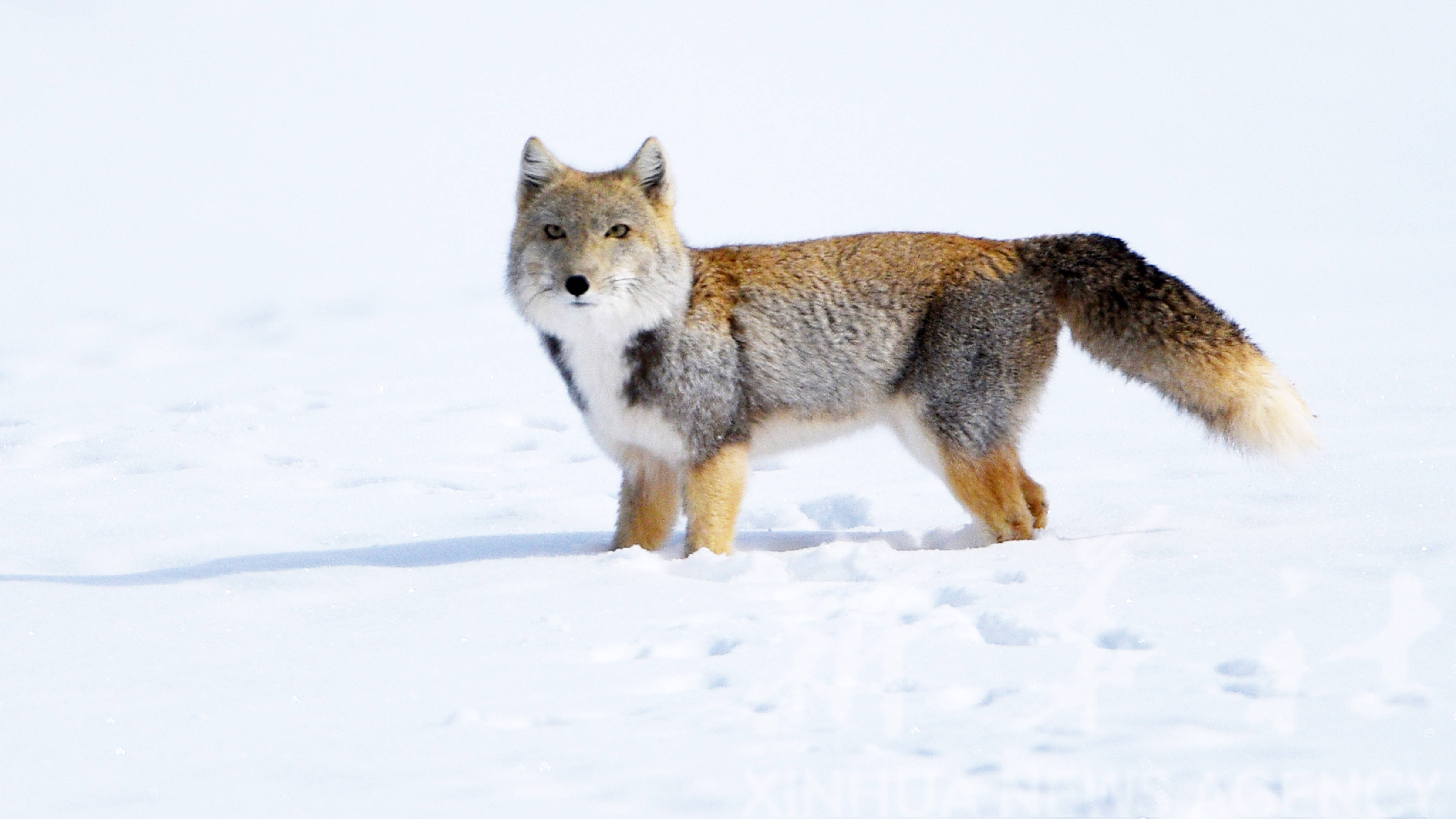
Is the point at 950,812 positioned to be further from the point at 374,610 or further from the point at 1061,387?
the point at 1061,387

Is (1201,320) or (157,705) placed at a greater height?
(1201,320)

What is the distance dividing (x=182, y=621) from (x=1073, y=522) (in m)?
4.81

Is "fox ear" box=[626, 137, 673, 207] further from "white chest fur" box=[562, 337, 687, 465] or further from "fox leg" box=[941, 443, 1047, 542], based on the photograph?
"fox leg" box=[941, 443, 1047, 542]

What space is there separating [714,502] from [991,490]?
4.95 feet

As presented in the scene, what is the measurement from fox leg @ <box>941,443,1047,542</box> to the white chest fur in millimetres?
1475

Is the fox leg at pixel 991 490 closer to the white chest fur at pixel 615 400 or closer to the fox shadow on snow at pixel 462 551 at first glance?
the fox shadow on snow at pixel 462 551

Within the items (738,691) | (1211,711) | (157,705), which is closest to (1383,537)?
(1211,711)

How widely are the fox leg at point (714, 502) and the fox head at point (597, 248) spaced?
824 mm

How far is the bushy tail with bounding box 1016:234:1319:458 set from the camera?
719 centimetres

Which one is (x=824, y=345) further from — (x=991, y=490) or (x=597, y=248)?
(x=597, y=248)

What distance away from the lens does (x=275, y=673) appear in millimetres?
5285

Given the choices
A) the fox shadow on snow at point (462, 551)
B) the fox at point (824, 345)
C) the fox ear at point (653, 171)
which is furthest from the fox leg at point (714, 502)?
the fox ear at point (653, 171)

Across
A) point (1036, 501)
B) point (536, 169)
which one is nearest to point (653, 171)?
point (536, 169)

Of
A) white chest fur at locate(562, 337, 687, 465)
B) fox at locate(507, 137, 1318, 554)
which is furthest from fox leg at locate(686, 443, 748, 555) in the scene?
white chest fur at locate(562, 337, 687, 465)
